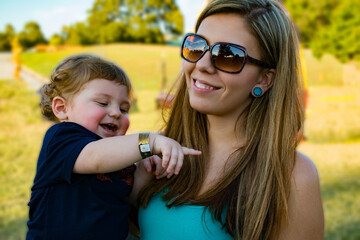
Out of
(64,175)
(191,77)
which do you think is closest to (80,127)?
(64,175)

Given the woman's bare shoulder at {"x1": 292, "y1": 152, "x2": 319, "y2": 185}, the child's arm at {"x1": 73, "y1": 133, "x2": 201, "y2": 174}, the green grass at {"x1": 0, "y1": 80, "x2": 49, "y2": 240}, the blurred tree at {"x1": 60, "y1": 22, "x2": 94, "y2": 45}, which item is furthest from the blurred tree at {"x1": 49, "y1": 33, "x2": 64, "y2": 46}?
the woman's bare shoulder at {"x1": 292, "y1": 152, "x2": 319, "y2": 185}

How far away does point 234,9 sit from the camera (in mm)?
1755

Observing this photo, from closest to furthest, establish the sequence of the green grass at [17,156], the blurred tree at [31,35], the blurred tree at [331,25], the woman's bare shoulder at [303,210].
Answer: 1. the woman's bare shoulder at [303,210]
2. the green grass at [17,156]
3. the blurred tree at [331,25]
4. the blurred tree at [31,35]

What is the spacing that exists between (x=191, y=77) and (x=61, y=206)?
88 centimetres

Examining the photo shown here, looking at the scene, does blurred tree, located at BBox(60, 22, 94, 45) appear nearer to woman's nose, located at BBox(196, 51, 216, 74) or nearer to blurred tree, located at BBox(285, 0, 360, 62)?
blurred tree, located at BBox(285, 0, 360, 62)

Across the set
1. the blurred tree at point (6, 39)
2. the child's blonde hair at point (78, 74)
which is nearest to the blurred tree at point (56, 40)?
the blurred tree at point (6, 39)

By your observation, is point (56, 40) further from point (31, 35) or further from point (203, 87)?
point (203, 87)

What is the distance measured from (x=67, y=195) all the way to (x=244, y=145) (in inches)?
35.4

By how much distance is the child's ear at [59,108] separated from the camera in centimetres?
180

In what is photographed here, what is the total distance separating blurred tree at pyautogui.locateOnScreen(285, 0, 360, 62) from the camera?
20.9 meters

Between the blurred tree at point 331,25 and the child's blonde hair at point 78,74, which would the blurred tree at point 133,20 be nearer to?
the blurred tree at point 331,25

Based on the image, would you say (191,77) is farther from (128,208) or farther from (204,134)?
(128,208)

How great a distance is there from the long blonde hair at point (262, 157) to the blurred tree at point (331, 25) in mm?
21219

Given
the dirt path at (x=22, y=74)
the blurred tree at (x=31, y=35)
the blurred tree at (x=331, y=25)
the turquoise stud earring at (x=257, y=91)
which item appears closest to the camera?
the turquoise stud earring at (x=257, y=91)
